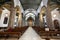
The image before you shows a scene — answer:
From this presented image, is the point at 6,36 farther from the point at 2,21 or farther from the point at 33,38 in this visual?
the point at 2,21

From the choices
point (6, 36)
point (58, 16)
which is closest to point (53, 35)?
point (6, 36)

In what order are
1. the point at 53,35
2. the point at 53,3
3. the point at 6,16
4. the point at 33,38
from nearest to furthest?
the point at 33,38 → the point at 53,35 → the point at 53,3 → the point at 6,16

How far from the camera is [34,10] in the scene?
2277 centimetres

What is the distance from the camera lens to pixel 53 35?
697cm

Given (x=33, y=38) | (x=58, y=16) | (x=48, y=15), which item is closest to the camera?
(x=33, y=38)

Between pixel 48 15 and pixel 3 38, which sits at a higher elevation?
pixel 48 15

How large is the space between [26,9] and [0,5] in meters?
9.29

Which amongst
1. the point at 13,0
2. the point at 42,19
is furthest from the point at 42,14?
the point at 13,0

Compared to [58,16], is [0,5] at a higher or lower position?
higher

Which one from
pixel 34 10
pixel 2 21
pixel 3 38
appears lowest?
pixel 3 38

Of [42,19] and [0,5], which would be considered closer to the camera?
[0,5]

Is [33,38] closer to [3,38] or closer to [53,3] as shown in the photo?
[3,38]

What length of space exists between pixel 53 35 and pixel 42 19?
12.0m

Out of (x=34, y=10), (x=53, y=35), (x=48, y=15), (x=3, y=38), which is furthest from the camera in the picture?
(x=34, y=10)
